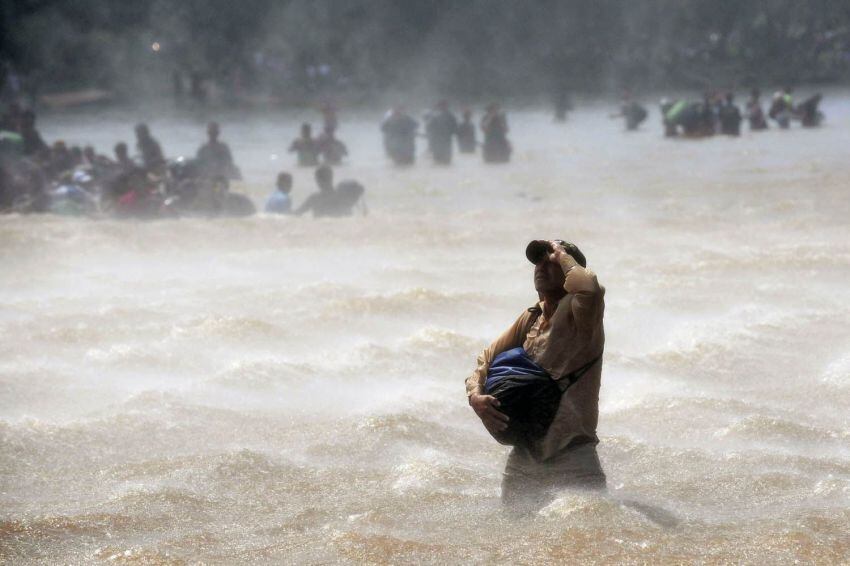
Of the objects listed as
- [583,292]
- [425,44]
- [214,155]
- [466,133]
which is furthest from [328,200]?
[425,44]

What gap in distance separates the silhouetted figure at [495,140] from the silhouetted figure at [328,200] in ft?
23.6

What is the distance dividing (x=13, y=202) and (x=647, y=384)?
937 centimetres

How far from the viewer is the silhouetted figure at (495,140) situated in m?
21.4

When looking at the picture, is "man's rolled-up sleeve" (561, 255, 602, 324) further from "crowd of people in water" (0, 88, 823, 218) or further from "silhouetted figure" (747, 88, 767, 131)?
"silhouetted figure" (747, 88, 767, 131)

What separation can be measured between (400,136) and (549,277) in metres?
17.6

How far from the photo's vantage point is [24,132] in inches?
693

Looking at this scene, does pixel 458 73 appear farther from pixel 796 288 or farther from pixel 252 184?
pixel 796 288

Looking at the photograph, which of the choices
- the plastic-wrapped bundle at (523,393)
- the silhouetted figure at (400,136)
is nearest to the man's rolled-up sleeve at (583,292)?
the plastic-wrapped bundle at (523,393)

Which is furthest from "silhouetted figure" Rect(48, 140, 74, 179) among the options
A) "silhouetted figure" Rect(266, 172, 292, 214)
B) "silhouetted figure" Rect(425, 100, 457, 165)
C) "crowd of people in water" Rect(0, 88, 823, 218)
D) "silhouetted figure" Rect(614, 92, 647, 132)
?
"silhouetted figure" Rect(614, 92, 647, 132)

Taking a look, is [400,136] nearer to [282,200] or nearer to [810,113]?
[282,200]

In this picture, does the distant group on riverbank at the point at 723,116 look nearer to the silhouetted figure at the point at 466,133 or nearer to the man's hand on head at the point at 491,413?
the silhouetted figure at the point at 466,133

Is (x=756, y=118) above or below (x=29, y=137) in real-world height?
below

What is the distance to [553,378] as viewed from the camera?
4.45 m

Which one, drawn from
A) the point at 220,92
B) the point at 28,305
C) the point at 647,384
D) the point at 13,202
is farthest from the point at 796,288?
the point at 220,92
